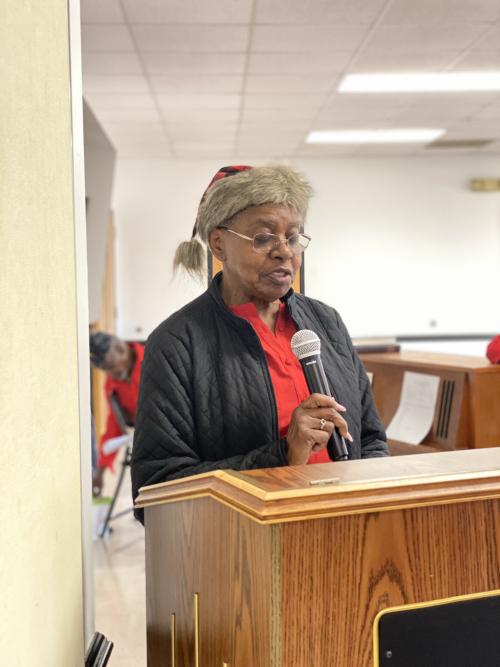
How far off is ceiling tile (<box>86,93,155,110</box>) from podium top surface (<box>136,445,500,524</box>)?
211 inches

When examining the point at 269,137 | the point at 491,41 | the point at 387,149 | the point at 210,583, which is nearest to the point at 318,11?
the point at 491,41

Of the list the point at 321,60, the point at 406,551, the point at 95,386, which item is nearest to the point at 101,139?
the point at 321,60

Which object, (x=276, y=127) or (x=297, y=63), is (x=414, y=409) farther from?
(x=276, y=127)

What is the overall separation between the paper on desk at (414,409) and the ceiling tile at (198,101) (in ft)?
13.5

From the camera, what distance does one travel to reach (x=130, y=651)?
2.92 m

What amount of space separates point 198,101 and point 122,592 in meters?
4.11

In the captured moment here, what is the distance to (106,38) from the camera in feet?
15.5

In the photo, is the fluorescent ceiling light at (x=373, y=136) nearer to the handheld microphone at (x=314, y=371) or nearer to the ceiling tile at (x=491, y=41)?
the ceiling tile at (x=491, y=41)

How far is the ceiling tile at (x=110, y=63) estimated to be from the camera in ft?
16.6

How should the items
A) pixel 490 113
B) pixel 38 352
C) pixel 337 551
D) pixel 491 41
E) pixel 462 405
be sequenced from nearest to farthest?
pixel 337 551, pixel 38 352, pixel 462 405, pixel 491 41, pixel 490 113

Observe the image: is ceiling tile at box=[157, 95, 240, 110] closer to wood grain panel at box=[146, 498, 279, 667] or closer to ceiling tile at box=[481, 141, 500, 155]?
ceiling tile at box=[481, 141, 500, 155]

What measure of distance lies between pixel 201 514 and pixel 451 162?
8.50 meters

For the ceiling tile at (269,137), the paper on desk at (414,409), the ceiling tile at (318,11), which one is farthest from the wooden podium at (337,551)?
the ceiling tile at (269,137)

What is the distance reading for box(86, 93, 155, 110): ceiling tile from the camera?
598cm
